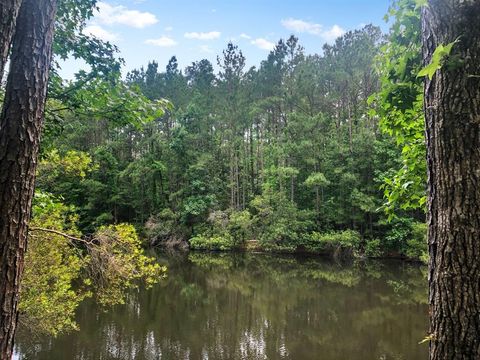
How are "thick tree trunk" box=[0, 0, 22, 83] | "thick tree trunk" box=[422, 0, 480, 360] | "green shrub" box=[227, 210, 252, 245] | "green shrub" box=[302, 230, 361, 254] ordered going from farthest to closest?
"green shrub" box=[227, 210, 252, 245]
"green shrub" box=[302, 230, 361, 254]
"thick tree trunk" box=[0, 0, 22, 83]
"thick tree trunk" box=[422, 0, 480, 360]

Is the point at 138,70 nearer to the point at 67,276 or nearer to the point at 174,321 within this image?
the point at 174,321

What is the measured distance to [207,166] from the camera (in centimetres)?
2870

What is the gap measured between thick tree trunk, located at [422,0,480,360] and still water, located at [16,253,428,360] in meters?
7.56

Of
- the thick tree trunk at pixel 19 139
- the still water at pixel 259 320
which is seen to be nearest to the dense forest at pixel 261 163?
the still water at pixel 259 320

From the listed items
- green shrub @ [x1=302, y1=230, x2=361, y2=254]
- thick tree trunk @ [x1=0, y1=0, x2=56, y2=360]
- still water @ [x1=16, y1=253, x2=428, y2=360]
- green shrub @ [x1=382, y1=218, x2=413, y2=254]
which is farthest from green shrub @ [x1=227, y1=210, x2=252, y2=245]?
thick tree trunk @ [x1=0, y1=0, x2=56, y2=360]

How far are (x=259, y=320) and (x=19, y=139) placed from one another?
10.5 m

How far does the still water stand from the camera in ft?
28.2

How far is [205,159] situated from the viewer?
2786cm

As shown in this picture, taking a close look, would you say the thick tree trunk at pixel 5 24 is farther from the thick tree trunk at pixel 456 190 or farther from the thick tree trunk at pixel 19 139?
the thick tree trunk at pixel 456 190

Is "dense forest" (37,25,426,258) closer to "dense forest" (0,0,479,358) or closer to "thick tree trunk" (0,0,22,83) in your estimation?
"dense forest" (0,0,479,358)

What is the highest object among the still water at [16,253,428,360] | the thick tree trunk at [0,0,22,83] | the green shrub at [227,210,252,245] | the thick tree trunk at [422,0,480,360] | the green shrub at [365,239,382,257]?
the thick tree trunk at [0,0,22,83]

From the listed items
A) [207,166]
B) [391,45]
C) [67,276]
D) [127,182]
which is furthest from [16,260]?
[127,182]

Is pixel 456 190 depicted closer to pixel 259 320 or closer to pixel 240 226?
pixel 259 320

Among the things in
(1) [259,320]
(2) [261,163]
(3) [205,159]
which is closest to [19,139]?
(1) [259,320]
